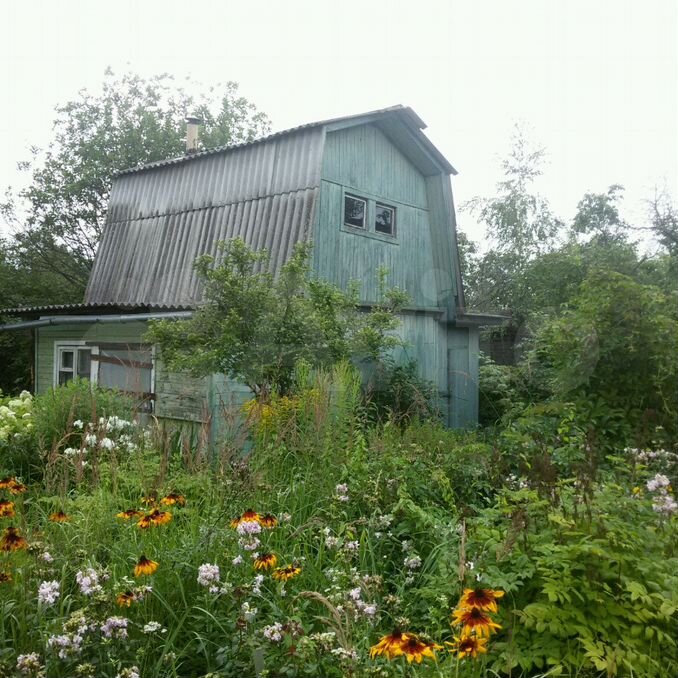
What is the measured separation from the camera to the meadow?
221 centimetres

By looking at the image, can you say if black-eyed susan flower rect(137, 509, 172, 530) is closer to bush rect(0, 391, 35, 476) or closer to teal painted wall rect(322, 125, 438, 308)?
bush rect(0, 391, 35, 476)

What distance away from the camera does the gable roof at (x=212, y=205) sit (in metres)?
9.96

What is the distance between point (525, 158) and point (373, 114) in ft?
43.3

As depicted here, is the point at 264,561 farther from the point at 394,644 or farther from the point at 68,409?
the point at 68,409

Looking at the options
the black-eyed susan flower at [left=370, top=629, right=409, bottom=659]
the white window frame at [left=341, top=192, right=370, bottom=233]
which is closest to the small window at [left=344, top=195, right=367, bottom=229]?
the white window frame at [left=341, top=192, right=370, bottom=233]

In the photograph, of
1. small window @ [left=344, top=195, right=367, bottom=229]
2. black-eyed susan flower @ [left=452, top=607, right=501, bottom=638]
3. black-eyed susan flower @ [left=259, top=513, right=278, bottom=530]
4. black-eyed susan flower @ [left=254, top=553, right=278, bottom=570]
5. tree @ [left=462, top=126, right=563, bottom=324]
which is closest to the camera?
black-eyed susan flower @ [left=452, top=607, right=501, bottom=638]

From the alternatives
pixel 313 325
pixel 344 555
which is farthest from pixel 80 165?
pixel 344 555

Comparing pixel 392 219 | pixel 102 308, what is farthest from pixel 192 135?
pixel 392 219

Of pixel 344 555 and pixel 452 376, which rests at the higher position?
pixel 452 376

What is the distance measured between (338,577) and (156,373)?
23.1 feet

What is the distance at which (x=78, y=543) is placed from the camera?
3182mm

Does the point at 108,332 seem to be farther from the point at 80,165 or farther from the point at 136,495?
the point at 80,165

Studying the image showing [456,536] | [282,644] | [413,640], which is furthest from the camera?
[456,536]

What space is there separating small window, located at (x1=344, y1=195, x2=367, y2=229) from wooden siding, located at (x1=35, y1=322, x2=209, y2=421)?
380 centimetres
